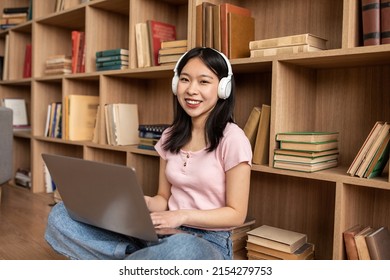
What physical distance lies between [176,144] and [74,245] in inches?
18.8

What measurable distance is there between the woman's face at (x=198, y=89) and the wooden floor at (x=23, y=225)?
93 cm

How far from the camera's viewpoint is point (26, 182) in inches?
119

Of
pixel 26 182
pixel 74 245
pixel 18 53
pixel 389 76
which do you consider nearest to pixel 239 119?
pixel 389 76

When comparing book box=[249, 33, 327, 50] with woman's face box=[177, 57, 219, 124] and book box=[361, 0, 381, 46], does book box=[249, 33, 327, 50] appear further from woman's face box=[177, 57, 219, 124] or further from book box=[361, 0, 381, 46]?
woman's face box=[177, 57, 219, 124]

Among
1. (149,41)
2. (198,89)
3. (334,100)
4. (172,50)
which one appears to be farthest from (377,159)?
(149,41)

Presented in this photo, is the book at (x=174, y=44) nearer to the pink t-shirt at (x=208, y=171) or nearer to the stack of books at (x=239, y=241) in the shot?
the pink t-shirt at (x=208, y=171)

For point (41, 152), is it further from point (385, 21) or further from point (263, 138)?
point (385, 21)

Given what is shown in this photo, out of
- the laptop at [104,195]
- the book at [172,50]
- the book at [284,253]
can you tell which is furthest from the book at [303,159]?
the book at [172,50]

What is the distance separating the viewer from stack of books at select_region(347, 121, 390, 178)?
1298 millimetres

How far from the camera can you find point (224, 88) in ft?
4.39

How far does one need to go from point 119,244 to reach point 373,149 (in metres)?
0.85

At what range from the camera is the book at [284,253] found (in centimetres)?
150

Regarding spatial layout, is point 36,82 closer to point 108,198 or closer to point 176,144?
point 176,144

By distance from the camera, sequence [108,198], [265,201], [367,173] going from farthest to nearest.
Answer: [265,201]
[367,173]
[108,198]
